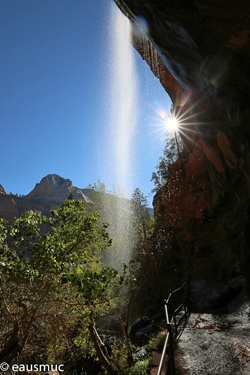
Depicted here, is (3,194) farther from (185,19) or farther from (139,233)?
(185,19)

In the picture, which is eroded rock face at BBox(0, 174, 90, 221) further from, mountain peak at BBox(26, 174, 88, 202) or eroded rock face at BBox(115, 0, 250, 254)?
eroded rock face at BBox(115, 0, 250, 254)

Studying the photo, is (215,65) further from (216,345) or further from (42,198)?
(42,198)

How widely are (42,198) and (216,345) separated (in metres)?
83.1

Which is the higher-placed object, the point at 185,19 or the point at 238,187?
the point at 185,19

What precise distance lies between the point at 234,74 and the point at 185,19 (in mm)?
2601

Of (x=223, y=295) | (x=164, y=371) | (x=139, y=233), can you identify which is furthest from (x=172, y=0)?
(x=139, y=233)

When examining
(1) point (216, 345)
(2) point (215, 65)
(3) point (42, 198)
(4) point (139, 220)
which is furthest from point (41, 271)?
(3) point (42, 198)

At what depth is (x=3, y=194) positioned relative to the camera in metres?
63.9

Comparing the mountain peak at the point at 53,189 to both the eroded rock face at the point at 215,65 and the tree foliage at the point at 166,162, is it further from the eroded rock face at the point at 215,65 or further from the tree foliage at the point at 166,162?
the eroded rock face at the point at 215,65

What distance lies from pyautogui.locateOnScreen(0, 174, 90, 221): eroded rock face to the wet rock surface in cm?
6184

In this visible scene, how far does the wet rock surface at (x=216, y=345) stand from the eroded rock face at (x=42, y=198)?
203 feet

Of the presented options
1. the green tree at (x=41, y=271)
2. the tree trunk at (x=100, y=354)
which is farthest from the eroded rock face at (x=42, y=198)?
the green tree at (x=41, y=271)

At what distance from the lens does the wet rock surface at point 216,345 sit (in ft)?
12.1

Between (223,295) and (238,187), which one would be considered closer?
(223,295)
